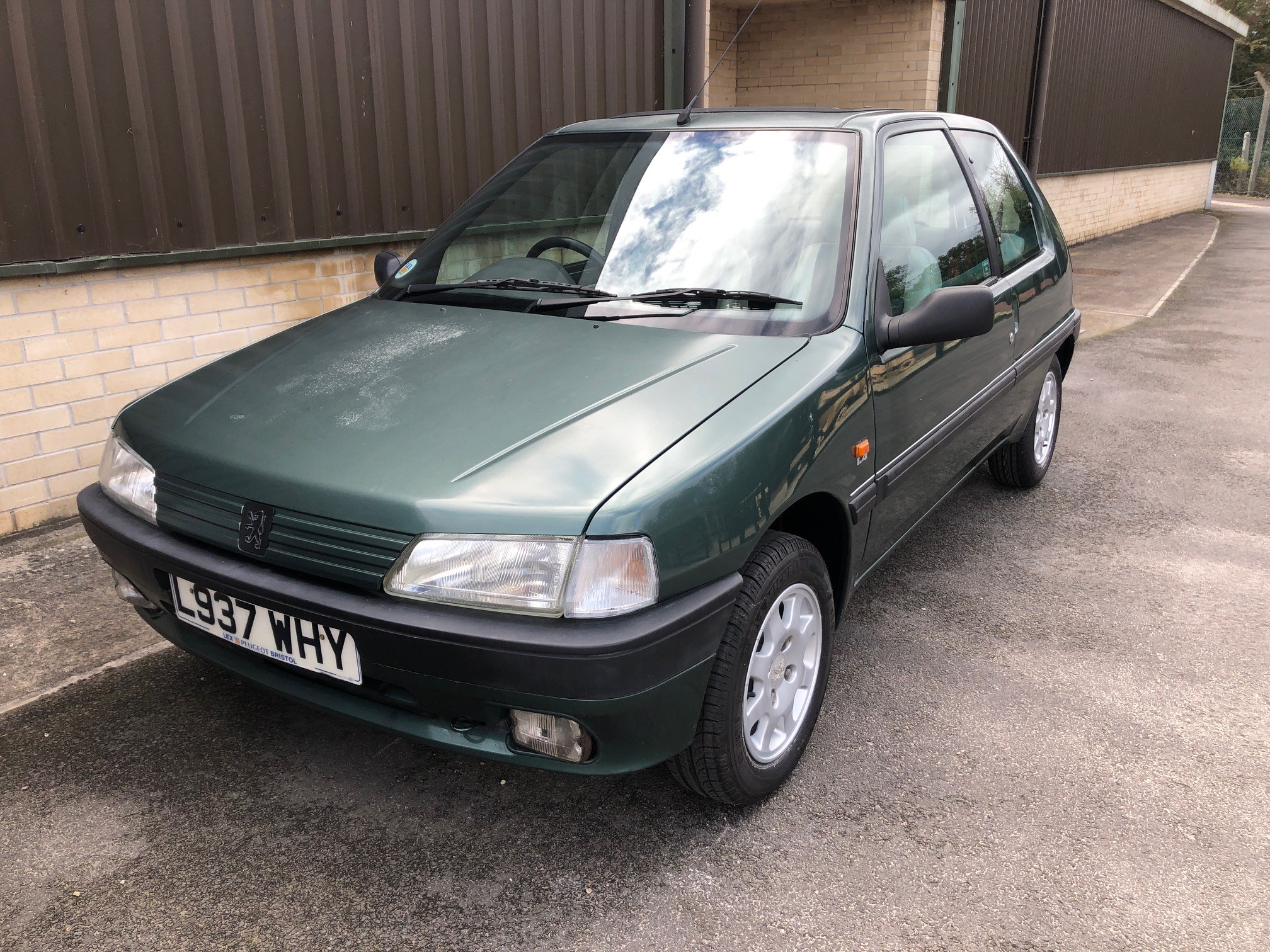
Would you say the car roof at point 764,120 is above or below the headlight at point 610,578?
above

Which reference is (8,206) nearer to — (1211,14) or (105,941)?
(105,941)

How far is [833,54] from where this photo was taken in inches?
420

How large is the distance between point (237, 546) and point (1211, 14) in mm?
26293

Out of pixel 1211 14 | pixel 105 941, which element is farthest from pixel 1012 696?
pixel 1211 14

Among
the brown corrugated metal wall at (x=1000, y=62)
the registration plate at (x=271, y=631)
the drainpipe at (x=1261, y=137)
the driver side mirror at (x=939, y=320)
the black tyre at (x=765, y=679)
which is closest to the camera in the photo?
the registration plate at (x=271, y=631)

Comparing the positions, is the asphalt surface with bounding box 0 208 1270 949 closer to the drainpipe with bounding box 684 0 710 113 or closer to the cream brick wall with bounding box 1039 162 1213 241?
the drainpipe with bounding box 684 0 710 113

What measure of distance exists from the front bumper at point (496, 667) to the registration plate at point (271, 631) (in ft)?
0.10

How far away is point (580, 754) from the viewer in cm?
209

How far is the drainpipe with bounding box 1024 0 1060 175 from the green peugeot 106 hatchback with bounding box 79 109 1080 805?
10.5 metres

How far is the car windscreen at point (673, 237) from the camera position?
2.74m

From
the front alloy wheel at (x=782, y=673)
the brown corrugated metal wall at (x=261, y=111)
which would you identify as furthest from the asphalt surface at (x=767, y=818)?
the brown corrugated metal wall at (x=261, y=111)

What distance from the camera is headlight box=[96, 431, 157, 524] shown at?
8.00ft

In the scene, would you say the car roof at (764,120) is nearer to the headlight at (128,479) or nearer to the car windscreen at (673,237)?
the car windscreen at (673,237)

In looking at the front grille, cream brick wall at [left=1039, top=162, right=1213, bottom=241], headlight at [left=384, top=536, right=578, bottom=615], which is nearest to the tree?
cream brick wall at [left=1039, top=162, right=1213, bottom=241]
